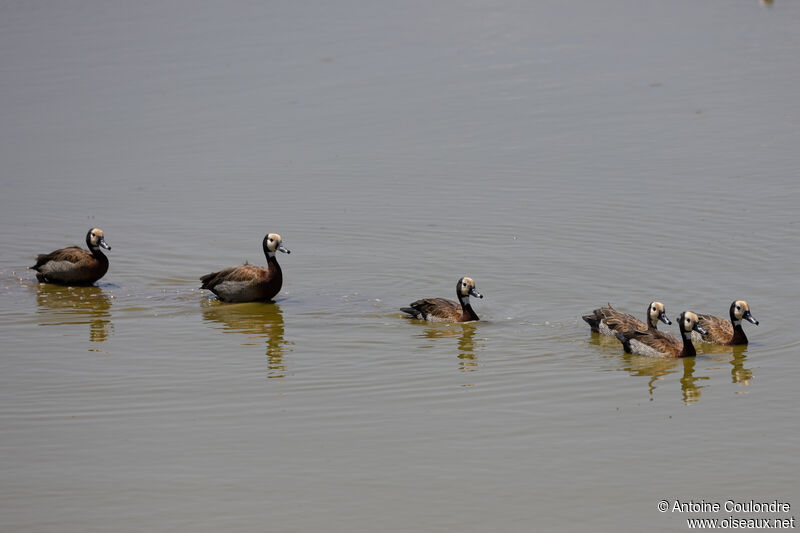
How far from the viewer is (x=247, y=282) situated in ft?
52.4

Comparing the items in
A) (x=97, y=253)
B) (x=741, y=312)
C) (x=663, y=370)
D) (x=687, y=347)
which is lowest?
(x=663, y=370)

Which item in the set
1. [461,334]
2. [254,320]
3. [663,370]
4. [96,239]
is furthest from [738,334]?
[96,239]

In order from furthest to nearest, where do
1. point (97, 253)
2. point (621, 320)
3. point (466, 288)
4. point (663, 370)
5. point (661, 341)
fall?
1. point (97, 253)
2. point (466, 288)
3. point (621, 320)
4. point (661, 341)
5. point (663, 370)

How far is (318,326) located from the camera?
14.7m

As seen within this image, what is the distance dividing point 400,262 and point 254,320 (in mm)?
2673

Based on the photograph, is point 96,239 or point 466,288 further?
point 96,239

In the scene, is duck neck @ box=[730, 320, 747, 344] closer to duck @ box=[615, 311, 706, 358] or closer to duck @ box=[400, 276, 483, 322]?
duck @ box=[615, 311, 706, 358]

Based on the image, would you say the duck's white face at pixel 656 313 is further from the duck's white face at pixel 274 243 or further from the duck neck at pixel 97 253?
the duck neck at pixel 97 253

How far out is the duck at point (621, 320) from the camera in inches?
536

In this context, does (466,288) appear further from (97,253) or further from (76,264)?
(76,264)

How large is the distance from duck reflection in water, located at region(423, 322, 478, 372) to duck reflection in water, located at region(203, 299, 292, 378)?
174 centimetres

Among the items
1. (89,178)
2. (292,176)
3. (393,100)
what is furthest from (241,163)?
(393,100)

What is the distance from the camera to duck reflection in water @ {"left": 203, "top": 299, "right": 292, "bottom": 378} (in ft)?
46.2

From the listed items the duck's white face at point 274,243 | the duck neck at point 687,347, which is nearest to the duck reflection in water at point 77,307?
the duck's white face at point 274,243
